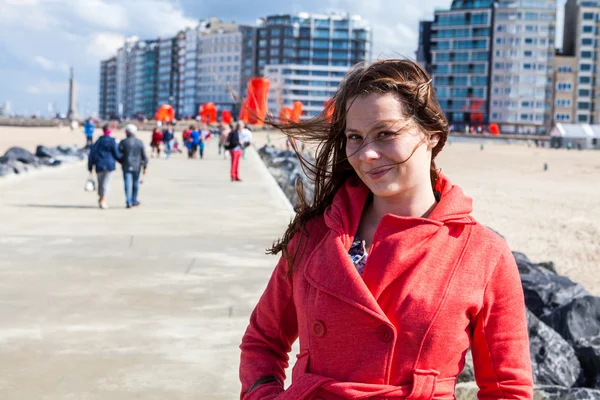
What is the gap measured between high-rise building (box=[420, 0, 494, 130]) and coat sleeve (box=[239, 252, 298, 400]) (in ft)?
446

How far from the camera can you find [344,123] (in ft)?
7.39

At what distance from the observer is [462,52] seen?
140 meters

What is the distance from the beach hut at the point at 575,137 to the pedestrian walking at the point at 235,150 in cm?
7548

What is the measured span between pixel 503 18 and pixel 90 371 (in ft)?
453

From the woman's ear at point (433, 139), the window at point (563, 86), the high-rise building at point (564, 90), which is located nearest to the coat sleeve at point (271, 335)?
the woman's ear at point (433, 139)

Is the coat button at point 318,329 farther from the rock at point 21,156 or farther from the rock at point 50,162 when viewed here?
the rock at point 50,162

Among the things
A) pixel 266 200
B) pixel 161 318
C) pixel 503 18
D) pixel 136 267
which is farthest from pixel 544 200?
pixel 503 18

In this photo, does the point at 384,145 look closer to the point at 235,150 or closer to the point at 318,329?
the point at 318,329

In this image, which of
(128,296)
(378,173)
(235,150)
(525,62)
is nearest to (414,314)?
(378,173)

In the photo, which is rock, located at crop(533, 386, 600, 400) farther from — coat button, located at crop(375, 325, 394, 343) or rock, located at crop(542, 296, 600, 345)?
coat button, located at crop(375, 325, 394, 343)

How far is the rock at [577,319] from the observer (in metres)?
6.05

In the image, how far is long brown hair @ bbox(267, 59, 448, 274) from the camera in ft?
6.93

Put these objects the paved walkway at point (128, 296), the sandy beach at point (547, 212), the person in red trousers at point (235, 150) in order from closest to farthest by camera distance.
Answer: the paved walkway at point (128, 296), the sandy beach at point (547, 212), the person in red trousers at point (235, 150)

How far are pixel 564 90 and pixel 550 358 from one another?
138 meters
